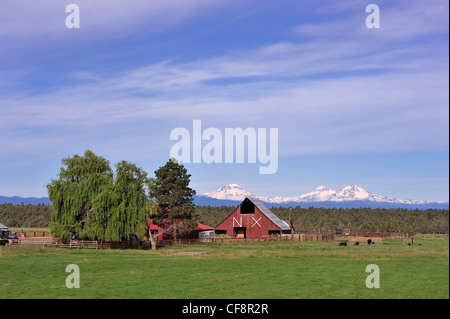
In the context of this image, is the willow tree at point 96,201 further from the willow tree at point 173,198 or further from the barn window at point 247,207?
the barn window at point 247,207

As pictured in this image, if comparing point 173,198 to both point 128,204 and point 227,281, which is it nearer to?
point 128,204

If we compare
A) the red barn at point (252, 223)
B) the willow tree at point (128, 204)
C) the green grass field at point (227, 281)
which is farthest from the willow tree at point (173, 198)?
the green grass field at point (227, 281)

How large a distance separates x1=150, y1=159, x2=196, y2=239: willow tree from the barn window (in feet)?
53.9

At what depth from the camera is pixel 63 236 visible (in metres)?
70.0

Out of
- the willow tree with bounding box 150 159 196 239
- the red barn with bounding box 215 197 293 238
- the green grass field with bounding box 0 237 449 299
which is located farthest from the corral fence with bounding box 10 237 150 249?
the red barn with bounding box 215 197 293 238

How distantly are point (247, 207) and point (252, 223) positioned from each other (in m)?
3.51

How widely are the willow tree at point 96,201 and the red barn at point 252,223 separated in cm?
3047

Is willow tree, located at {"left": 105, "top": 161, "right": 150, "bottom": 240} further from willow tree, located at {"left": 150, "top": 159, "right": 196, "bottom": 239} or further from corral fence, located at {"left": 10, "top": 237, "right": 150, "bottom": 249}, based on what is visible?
willow tree, located at {"left": 150, "top": 159, "right": 196, "bottom": 239}

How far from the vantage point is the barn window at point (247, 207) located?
99250 mm

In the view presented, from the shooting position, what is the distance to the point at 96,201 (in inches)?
2756

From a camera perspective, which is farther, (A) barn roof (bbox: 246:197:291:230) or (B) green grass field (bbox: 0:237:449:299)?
(A) barn roof (bbox: 246:197:291:230)

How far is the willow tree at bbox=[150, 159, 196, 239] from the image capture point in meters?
83.1

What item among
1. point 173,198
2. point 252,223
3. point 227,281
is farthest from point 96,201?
point 227,281

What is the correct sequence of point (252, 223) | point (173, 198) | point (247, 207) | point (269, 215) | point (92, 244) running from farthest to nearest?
1. point (247, 207)
2. point (269, 215)
3. point (252, 223)
4. point (173, 198)
5. point (92, 244)
